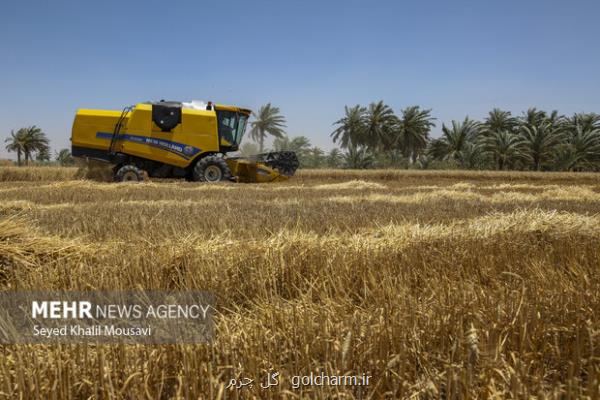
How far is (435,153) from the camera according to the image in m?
46.2

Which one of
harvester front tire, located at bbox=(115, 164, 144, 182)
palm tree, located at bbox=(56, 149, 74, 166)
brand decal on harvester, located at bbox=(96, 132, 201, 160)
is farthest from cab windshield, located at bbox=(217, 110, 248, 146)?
palm tree, located at bbox=(56, 149, 74, 166)

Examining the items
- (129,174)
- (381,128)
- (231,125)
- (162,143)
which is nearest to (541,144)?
(381,128)

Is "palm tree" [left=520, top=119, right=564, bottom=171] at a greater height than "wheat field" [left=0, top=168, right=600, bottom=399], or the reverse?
"palm tree" [left=520, top=119, right=564, bottom=171]

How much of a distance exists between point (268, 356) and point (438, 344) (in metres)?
0.76

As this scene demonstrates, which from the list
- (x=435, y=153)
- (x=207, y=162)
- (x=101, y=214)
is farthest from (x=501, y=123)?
(x=101, y=214)

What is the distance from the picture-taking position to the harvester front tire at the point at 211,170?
14570mm

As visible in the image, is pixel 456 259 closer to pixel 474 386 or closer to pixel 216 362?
pixel 474 386

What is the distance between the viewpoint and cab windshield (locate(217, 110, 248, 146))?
1525 cm

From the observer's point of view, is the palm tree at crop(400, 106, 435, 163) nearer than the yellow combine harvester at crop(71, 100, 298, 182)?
No

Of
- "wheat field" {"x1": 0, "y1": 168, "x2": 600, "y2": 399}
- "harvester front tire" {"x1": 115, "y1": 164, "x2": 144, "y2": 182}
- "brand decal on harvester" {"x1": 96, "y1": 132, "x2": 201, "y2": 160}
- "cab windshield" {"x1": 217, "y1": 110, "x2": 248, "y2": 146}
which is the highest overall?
"cab windshield" {"x1": 217, "y1": 110, "x2": 248, "y2": 146}

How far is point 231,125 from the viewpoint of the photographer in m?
15.5

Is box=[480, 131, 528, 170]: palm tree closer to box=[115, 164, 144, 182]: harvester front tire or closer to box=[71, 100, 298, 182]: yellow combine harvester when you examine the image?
box=[71, 100, 298, 182]: yellow combine harvester

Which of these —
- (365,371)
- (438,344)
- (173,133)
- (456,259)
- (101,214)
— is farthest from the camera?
(173,133)

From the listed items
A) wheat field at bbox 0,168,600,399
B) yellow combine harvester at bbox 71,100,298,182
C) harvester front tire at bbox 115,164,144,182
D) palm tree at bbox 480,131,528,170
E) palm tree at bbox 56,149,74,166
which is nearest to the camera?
wheat field at bbox 0,168,600,399
